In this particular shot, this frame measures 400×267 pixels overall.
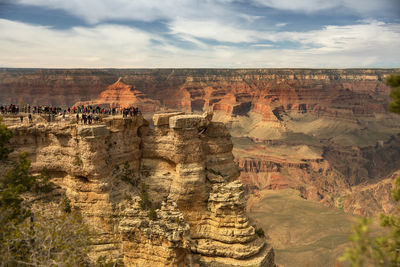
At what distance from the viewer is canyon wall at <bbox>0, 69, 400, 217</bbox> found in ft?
316

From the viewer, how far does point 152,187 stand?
82.0 ft

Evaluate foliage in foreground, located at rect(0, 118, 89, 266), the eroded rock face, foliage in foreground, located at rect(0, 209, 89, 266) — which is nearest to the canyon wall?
the eroded rock face

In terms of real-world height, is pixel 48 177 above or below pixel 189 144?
below

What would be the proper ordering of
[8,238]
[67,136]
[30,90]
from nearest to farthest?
1. [8,238]
2. [67,136]
3. [30,90]

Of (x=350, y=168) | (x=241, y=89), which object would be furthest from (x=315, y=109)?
(x=350, y=168)

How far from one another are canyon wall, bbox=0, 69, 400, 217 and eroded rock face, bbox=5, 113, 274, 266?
198 ft

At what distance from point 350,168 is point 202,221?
10159 cm

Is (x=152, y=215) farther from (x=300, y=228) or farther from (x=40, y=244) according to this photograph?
(x=300, y=228)

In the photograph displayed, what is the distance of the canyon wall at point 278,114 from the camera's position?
316ft

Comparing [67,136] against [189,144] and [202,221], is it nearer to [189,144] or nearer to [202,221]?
[189,144]

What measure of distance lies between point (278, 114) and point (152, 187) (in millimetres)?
151858

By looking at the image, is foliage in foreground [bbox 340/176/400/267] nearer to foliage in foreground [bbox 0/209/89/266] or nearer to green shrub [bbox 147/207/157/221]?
foliage in foreground [bbox 0/209/89/266]

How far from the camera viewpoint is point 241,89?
17838 centimetres

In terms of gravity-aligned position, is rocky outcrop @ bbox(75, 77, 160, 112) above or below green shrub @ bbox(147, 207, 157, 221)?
above
